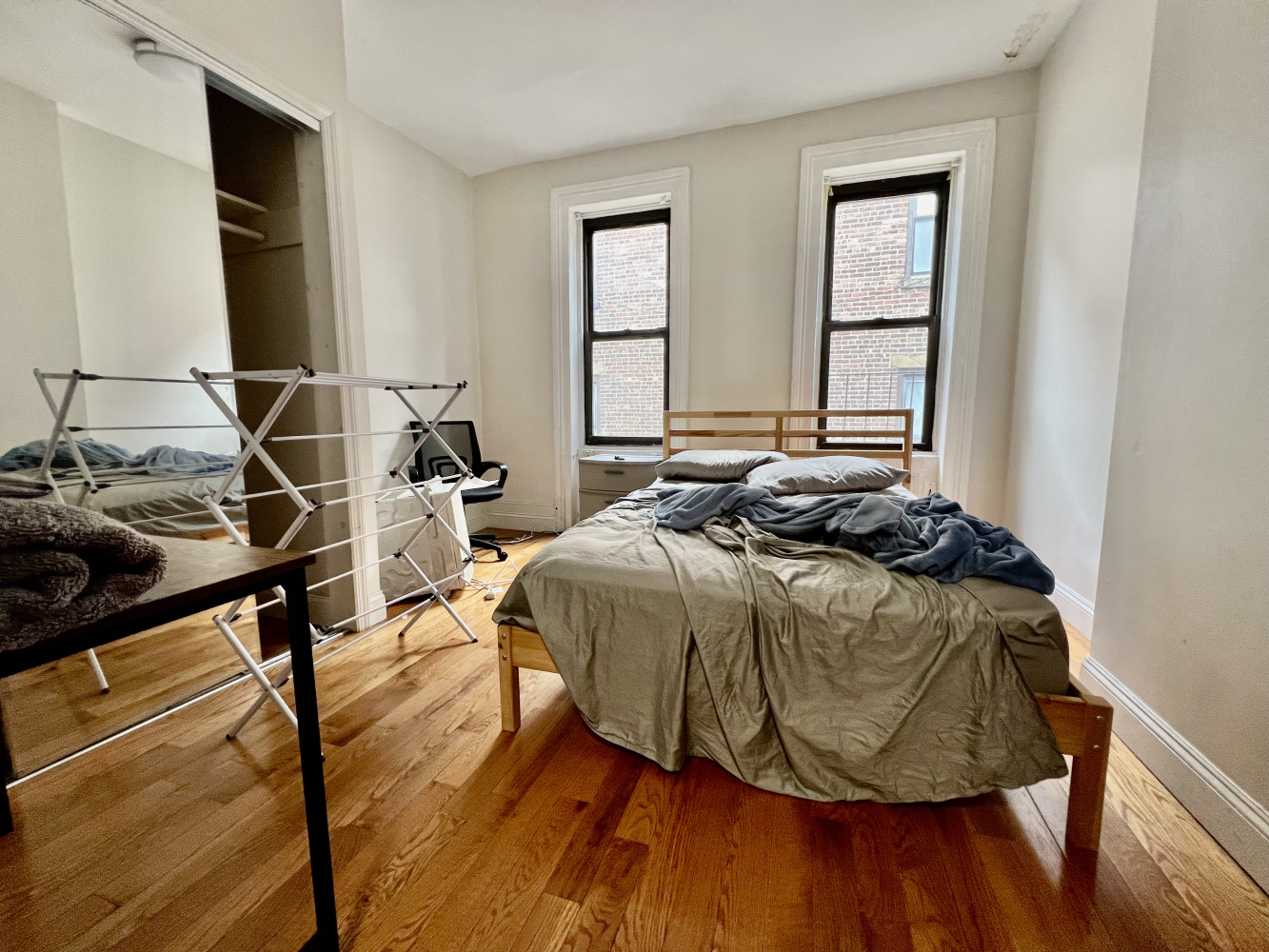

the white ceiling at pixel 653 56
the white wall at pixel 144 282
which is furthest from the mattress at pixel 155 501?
the white ceiling at pixel 653 56

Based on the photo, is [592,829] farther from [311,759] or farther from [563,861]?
[311,759]

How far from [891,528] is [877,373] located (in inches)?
88.1

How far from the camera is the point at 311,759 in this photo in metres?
0.82

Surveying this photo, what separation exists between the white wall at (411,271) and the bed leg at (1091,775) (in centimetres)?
344

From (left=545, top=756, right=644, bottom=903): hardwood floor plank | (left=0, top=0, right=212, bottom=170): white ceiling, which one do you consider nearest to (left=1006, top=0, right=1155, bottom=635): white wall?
(left=545, top=756, right=644, bottom=903): hardwood floor plank

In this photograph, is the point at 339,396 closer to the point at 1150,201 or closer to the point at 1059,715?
the point at 1059,715

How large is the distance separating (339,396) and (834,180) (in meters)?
3.20

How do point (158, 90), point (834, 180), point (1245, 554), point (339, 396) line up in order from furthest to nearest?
point (834, 180) → point (339, 396) → point (158, 90) → point (1245, 554)

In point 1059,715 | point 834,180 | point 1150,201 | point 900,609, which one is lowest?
point 1059,715

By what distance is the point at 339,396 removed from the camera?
219 centimetres

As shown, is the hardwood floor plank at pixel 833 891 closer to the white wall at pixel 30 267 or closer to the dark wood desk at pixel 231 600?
the dark wood desk at pixel 231 600

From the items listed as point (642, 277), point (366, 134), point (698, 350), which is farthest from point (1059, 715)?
point (366, 134)

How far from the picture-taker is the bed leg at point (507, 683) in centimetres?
153

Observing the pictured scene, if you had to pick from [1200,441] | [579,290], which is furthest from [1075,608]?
[579,290]
